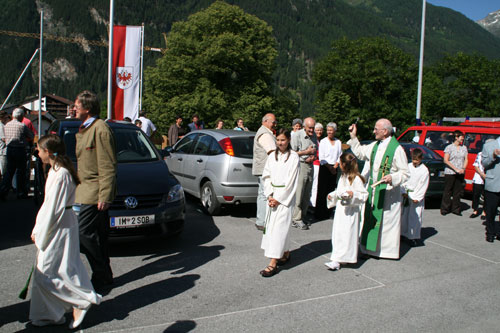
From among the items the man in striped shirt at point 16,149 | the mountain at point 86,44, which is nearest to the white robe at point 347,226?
the man in striped shirt at point 16,149

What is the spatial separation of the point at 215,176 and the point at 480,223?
5.45 metres

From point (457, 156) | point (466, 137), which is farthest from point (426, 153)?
point (466, 137)

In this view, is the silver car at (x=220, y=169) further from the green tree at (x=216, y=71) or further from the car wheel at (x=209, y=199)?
the green tree at (x=216, y=71)

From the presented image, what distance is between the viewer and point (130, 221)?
5859 millimetres

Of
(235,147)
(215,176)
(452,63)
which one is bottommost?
(215,176)

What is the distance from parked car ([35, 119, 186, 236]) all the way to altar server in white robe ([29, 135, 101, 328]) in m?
1.46

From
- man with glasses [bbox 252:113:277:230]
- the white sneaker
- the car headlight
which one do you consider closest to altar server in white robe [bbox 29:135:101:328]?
the car headlight

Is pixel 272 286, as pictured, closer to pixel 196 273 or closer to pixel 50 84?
pixel 196 273

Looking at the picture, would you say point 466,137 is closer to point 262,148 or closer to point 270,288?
point 262,148

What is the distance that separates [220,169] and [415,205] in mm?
3479

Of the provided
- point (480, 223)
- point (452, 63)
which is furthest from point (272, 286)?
point (452, 63)

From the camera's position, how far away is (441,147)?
13.0 metres

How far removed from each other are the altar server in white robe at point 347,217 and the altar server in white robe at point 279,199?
690 millimetres

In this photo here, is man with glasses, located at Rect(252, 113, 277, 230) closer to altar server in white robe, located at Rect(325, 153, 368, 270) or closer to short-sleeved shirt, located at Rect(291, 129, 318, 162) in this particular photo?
short-sleeved shirt, located at Rect(291, 129, 318, 162)
